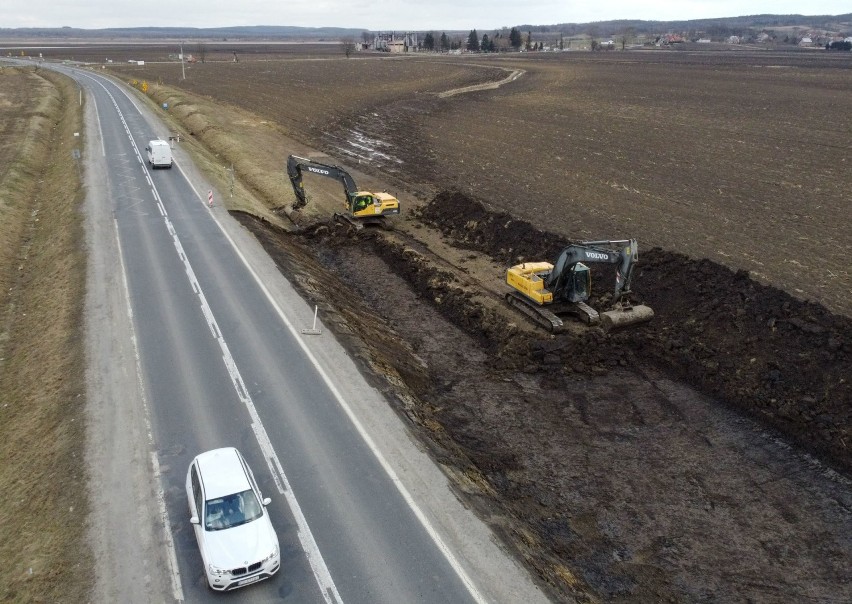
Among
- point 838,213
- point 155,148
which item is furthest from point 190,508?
point 838,213

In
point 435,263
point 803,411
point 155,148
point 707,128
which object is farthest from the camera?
point 707,128

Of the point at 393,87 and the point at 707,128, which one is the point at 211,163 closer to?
the point at 707,128

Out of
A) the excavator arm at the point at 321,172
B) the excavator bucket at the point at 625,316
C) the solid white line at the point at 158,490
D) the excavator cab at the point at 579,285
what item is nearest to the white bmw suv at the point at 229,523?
the solid white line at the point at 158,490

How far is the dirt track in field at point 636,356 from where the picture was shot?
18422mm

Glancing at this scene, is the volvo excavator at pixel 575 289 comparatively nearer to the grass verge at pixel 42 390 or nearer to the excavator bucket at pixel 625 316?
the excavator bucket at pixel 625 316

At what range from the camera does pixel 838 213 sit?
42250mm

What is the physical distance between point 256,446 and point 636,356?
55.3 feet

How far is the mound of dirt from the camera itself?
77.0 feet

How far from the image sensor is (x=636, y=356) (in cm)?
2822

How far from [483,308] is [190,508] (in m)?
18.6

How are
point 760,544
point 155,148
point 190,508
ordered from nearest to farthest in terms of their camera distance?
point 190,508 < point 760,544 < point 155,148

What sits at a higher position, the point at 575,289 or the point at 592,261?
the point at 592,261

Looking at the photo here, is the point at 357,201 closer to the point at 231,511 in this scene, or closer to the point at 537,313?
the point at 537,313

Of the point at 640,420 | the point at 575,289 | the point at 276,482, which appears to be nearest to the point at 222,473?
the point at 276,482
